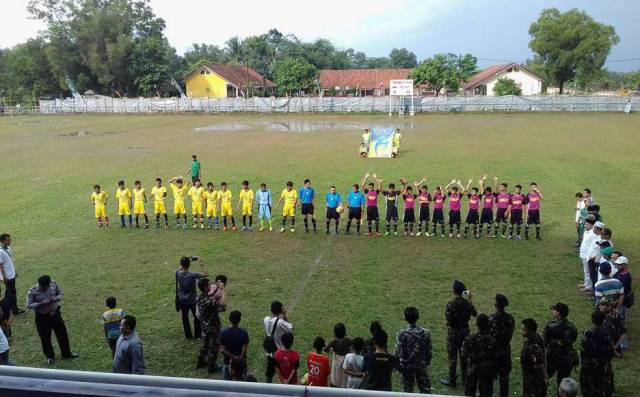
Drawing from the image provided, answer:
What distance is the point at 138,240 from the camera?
48.0 feet

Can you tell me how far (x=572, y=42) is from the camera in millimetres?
67000

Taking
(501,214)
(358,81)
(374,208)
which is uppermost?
(358,81)

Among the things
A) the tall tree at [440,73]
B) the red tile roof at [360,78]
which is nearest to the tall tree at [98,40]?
the red tile roof at [360,78]

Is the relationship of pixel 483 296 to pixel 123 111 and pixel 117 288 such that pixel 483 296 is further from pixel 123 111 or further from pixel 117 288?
pixel 123 111

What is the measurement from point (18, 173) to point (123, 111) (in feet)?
128

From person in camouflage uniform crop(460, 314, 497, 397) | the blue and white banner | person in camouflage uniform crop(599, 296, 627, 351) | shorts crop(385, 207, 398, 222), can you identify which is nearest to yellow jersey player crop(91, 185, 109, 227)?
shorts crop(385, 207, 398, 222)

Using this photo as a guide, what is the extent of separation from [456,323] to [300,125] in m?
38.6

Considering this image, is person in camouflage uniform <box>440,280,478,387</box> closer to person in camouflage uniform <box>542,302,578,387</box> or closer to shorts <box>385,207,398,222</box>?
person in camouflage uniform <box>542,302,578,387</box>

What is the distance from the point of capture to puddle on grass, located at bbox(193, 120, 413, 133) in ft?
137

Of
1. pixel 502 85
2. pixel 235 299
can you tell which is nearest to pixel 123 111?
pixel 502 85

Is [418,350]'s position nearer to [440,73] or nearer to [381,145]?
[381,145]

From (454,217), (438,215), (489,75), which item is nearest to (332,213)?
(438,215)

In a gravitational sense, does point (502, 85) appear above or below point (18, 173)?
above

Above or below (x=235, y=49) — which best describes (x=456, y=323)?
below
